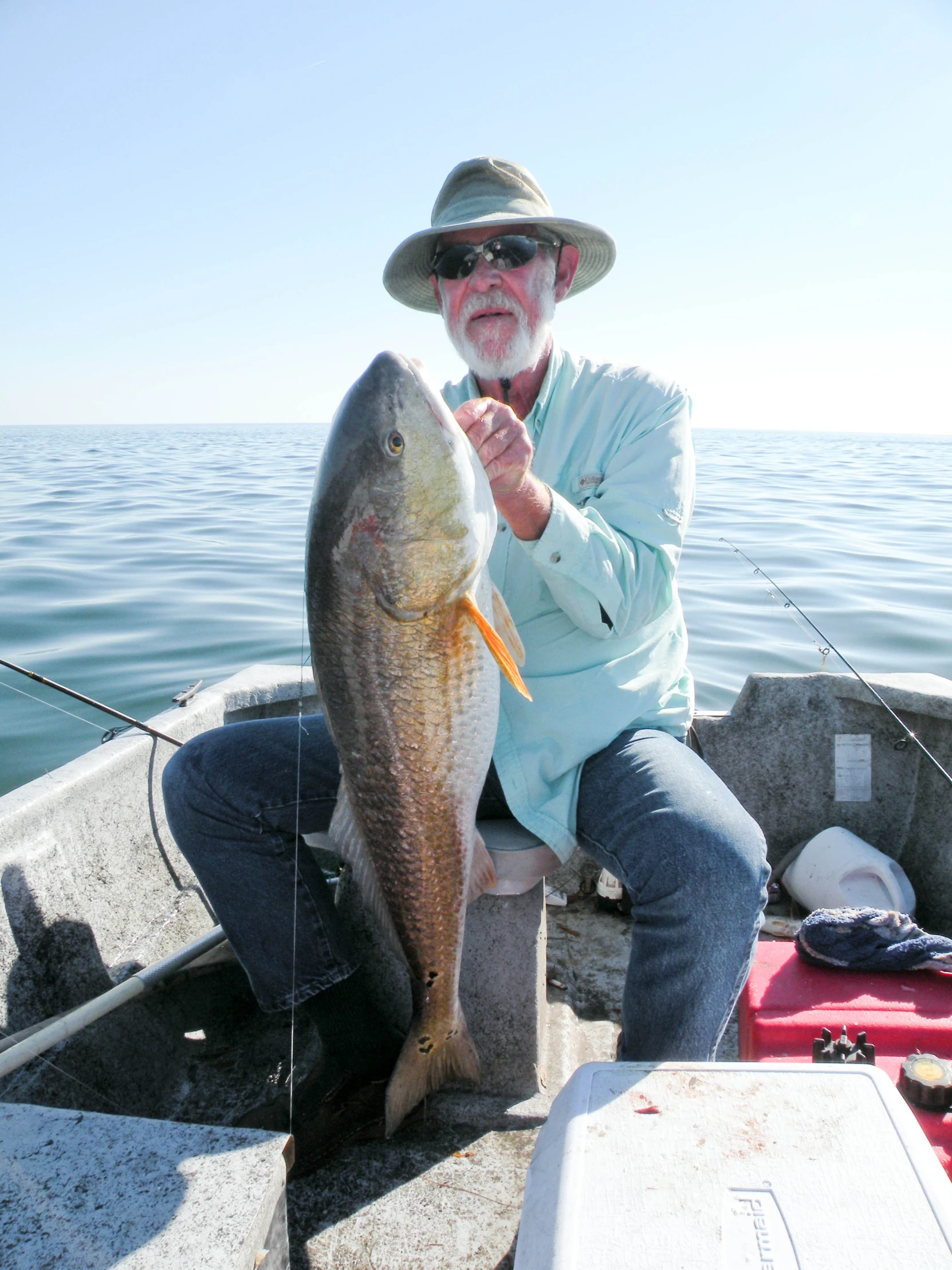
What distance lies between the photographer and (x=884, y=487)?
21031 mm

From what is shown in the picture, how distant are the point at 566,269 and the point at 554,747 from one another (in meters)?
1.88

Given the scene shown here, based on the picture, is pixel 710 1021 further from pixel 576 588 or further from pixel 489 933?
pixel 576 588

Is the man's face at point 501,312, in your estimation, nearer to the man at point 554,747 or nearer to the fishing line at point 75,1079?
the man at point 554,747

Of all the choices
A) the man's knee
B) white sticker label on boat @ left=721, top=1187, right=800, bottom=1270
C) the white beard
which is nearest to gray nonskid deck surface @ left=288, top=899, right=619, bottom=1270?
the man's knee

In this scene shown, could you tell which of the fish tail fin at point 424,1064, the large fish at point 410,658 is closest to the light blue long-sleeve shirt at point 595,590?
the large fish at point 410,658

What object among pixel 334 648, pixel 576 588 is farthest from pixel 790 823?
pixel 334 648

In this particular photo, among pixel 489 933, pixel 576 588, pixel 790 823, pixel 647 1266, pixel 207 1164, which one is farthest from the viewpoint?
pixel 790 823

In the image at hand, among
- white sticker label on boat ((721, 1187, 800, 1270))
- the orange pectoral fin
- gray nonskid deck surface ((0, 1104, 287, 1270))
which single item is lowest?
gray nonskid deck surface ((0, 1104, 287, 1270))

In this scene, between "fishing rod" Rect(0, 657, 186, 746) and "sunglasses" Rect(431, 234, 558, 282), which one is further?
"fishing rod" Rect(0, 657, 186, 746)

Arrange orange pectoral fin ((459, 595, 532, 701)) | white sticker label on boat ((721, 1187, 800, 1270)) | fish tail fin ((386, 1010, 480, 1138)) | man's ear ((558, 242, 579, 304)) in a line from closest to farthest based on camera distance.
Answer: white sticker label on boat ((721, 1187, 800, 1270)), orange pectoral fin ((459, 595, 532, 701)), fish tail fin ((386, 1010, 480, 1138)), man's ear ((558, 242, 579, 304))

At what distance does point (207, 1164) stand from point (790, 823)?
130 inches

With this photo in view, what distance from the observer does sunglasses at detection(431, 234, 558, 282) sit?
2801 millimetres

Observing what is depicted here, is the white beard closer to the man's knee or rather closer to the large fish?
the large fish

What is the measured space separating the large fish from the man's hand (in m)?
0.05
